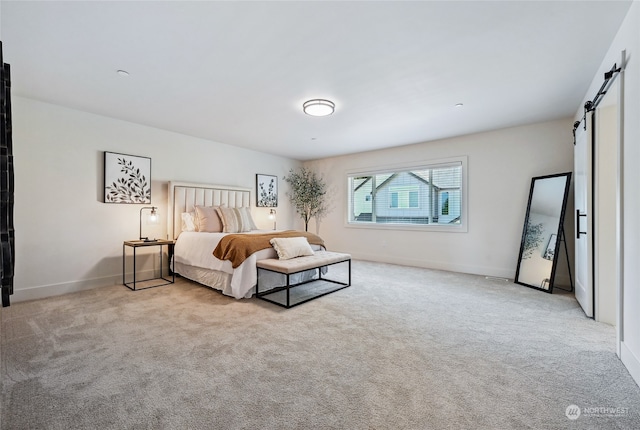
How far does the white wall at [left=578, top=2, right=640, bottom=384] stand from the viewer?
177 centimetres

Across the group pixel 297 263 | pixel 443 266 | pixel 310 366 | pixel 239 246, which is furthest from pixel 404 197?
pixel 310 366

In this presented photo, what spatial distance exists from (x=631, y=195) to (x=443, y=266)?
11.2 ft

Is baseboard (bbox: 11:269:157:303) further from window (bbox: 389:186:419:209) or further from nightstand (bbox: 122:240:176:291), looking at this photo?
window (bbox: 389:186:419:209)

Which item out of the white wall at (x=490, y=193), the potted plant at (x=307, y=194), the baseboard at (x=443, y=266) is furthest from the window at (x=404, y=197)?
the potted plant at (x=307, y=194)

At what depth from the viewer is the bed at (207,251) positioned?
133 inches

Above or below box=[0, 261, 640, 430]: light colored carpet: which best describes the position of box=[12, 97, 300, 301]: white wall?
above

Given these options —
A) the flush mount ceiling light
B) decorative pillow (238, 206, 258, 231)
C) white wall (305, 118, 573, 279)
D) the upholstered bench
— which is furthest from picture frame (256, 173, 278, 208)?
the flush mount ceiling light

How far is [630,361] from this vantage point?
6.05ft

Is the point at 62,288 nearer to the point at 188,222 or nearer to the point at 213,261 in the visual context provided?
the point at 188,222

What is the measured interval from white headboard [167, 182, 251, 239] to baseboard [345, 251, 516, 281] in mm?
2941

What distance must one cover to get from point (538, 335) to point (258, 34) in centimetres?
335

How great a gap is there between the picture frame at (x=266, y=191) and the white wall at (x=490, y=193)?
2.41 metres

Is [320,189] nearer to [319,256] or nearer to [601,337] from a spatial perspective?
[319,256]

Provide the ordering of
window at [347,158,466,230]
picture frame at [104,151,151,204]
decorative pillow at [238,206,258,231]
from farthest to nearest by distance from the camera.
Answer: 1. window at [347,158,466,230]
2. decorative pillow at [238,206,258,231]
3. picture frame at [104,151,151,204]
